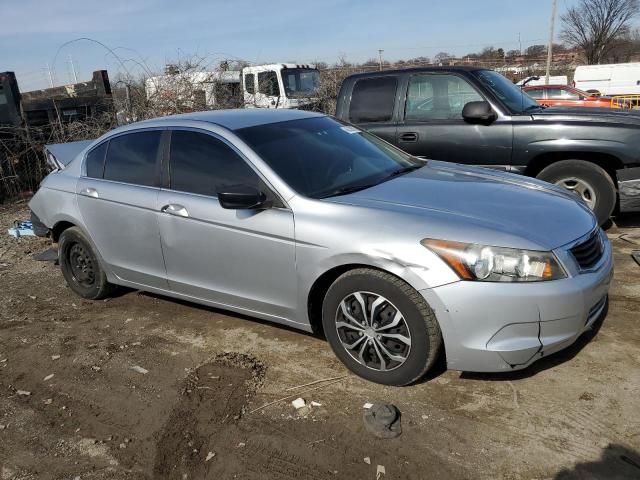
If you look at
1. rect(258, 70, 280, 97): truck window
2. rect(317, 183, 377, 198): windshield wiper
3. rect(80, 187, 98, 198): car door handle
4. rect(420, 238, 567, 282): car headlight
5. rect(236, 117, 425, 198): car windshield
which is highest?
rect(258, 70, 280, 97): truck window

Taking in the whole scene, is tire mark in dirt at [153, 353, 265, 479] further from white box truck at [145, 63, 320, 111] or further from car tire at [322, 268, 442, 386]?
white box truck at [145, 63, 320, 111]

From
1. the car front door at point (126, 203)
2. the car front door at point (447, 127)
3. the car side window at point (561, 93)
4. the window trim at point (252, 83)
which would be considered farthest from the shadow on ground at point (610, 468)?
the car side window at point (561, 93)

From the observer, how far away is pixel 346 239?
3.11 metres

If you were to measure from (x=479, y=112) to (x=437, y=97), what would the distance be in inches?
25.1

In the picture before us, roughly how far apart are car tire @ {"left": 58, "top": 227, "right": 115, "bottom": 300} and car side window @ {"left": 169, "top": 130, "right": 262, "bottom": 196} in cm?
135

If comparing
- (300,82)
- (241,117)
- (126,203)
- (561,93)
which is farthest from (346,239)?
(561,93)

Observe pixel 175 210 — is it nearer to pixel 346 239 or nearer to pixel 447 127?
pixel 346 239

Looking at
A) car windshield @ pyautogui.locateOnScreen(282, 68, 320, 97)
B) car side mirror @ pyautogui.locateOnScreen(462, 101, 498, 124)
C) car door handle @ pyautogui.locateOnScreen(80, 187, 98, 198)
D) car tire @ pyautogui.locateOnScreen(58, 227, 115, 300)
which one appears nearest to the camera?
car door handle @ pyautogui.locateOnScreen(80, 187, 98, 198)

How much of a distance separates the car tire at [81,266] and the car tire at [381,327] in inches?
99.5

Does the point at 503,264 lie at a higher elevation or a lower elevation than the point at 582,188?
higher

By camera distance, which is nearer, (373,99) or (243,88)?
(373,99)

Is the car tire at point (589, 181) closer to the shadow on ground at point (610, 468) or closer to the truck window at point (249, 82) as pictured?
the shadow on ground at point (610, 468)

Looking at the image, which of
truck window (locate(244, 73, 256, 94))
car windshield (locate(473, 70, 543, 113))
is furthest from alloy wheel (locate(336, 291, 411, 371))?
truck window (locate(244, 73, 256, 94))

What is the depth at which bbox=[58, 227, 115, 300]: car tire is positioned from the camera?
15.8ft
